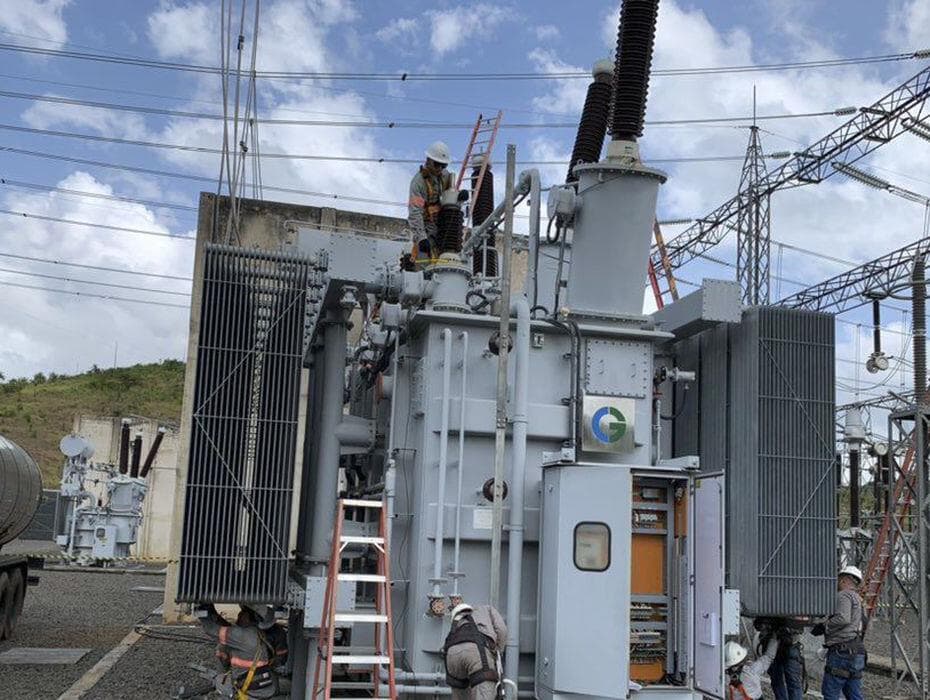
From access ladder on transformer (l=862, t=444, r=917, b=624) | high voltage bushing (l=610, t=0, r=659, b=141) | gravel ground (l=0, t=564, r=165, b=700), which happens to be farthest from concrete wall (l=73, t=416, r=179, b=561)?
high voltage bushing (l=610, t=0, r=659, b=141)

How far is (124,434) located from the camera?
3291 cm

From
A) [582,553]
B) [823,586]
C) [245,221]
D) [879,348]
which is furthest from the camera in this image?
[879,348]

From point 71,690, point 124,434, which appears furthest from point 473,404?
point 124,434

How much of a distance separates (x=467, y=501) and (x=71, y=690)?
6594 mm

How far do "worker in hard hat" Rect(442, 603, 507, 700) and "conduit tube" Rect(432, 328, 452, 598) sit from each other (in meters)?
0.94

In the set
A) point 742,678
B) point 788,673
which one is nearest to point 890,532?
point 788,673

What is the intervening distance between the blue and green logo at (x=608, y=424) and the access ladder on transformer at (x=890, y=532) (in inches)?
309

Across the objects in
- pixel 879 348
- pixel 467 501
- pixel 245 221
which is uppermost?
pixel 245 221

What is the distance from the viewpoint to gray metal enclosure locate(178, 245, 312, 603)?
9023mm

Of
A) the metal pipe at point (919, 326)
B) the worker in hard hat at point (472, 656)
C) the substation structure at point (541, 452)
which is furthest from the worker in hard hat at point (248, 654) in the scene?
the metal pipe at point (919, 326)

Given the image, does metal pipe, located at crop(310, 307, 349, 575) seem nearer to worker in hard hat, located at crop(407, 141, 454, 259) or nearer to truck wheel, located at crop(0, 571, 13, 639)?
worker in hard hat, located at crop(407, 141, 454, 259)

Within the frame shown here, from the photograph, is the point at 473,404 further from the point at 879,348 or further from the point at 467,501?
the point at 879,348

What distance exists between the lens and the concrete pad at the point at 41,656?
14.4m

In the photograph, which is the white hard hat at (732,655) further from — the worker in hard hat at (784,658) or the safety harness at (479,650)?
the safety harness at (479,650)
